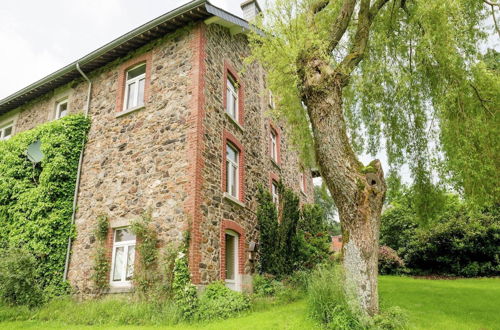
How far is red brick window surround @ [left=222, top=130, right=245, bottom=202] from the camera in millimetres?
9922

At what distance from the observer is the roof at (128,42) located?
9500 mm

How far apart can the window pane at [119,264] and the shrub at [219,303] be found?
249cm

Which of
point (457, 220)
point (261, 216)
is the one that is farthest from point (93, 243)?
point (457, 220)

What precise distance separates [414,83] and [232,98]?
5445 mm

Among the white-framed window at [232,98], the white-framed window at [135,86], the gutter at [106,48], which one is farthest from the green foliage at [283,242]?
the gutter at [106,48]

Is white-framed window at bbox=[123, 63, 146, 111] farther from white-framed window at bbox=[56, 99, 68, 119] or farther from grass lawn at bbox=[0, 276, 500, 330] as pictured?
grass lawn at bbox=[0, 276, 500, 330]

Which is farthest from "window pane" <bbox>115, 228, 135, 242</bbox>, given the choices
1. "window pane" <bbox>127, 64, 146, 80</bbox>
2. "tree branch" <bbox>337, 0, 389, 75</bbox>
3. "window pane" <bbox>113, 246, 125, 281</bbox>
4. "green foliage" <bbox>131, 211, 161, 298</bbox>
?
"tree branch" <bbox>337, 0, 389, 75</bbox>

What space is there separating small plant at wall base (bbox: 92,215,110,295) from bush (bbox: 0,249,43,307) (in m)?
1.45

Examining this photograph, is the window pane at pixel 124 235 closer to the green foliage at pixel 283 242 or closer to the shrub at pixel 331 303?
the green foliage at pixel 283 242

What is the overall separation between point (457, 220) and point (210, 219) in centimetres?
1325

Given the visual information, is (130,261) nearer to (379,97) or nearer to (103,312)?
(103,312)

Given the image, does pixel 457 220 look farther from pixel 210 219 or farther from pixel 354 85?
pixel 210 219

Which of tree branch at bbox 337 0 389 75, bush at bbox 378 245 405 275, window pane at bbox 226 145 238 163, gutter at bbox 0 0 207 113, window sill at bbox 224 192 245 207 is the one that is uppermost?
gutter at bbox 0 0 207 113

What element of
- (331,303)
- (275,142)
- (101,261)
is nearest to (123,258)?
(101,261)
